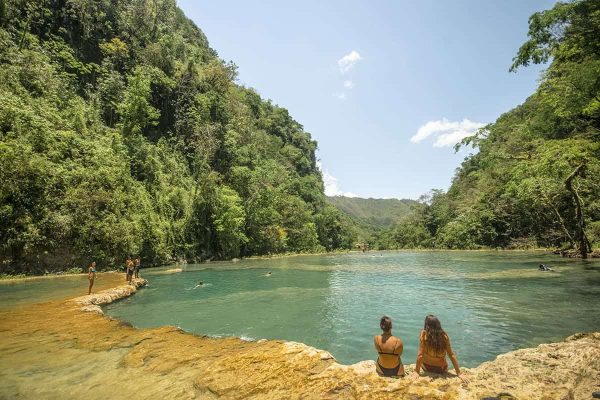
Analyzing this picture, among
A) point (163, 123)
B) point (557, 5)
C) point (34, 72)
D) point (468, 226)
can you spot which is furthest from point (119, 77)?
point (468, 226)

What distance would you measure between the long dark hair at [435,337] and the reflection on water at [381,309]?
138 inches

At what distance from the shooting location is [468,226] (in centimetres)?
7350

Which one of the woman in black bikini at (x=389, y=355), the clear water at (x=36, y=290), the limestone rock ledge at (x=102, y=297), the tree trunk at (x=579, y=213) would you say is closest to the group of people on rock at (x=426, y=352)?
the woman in black bikini at (x=389, y=355)

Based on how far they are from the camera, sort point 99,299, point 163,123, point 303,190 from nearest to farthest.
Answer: point 99,299 < point 163,123 < point 303,190

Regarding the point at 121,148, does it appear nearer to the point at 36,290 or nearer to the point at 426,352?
the point at 36,290

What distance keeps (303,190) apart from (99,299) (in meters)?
75.2

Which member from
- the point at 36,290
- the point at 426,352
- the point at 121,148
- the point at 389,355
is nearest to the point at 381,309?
the point at 426,352

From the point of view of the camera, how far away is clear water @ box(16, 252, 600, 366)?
1123 centimetres

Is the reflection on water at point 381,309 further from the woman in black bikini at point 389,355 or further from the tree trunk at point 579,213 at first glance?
the tree trunk at point 579,213

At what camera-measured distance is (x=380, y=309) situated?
15.8m

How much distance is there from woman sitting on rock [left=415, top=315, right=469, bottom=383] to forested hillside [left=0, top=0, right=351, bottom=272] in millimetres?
29067

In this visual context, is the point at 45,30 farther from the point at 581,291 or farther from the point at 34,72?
the point at 581,291

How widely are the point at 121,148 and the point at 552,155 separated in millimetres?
40427

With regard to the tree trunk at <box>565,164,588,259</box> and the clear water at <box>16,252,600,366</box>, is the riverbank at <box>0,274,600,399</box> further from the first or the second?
the tree trunk at <box>565,164,588,259</box>
